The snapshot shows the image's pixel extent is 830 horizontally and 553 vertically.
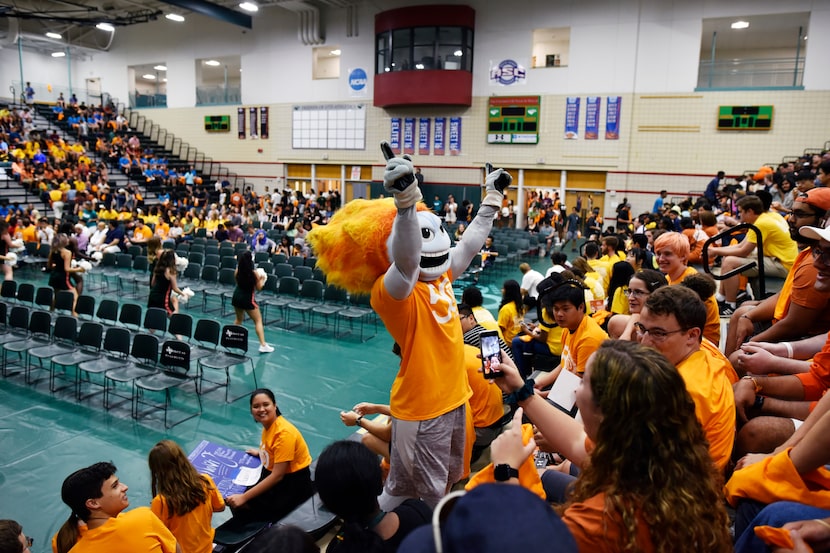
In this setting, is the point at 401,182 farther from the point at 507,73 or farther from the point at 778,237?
the point at 507,73

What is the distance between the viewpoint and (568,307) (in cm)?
365

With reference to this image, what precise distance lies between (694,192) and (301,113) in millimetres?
15536

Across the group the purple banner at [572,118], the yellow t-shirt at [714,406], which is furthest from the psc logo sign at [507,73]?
the yellow t-shirt at [714,406]

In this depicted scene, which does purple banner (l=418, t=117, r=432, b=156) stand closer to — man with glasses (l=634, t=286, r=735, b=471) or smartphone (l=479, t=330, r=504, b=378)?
man with glasses (l=634, t=286, r=735, b=471)

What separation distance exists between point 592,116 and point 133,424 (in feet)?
56.4

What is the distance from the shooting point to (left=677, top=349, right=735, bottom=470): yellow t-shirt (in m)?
2.26

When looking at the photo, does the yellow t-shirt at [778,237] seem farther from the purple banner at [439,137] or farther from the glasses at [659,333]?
the purple banner at [439,137]

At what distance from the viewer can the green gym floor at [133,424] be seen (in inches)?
175

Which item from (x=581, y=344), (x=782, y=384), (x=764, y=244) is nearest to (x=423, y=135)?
(x=764, y=244)

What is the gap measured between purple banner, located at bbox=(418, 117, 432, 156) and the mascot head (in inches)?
749

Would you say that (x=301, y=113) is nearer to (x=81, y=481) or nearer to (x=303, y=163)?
(x=303, y=163)

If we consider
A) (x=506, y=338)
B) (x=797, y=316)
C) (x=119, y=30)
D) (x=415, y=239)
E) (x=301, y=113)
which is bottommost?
(x=506, y=338)

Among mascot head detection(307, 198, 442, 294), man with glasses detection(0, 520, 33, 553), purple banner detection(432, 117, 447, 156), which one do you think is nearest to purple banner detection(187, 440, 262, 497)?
man with glasses detection(0, 520, 33, 553)

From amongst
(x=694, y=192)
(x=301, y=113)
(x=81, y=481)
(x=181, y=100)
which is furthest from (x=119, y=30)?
(x=81, y=481)
